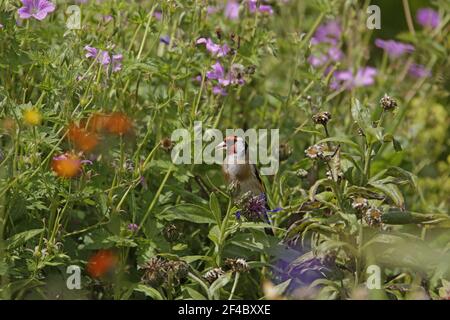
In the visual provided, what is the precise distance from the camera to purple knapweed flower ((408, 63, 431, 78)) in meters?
3.57


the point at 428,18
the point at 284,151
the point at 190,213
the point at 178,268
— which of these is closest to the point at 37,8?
the point at 190,213

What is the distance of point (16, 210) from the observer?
242cm

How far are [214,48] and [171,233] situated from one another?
634 millimetres

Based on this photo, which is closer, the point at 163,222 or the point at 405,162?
the point at 163,222

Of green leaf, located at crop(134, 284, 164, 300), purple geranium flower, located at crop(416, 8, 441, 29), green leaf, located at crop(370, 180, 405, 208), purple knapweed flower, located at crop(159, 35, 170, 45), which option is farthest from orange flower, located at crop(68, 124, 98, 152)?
purple geranium flower, located at crop(416, 8, 441, 29)

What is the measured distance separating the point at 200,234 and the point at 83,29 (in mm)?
822

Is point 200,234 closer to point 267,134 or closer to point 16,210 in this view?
point 267,134

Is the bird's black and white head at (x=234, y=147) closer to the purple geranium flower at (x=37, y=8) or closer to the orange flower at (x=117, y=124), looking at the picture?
the orange flower at (x=117, y=124)

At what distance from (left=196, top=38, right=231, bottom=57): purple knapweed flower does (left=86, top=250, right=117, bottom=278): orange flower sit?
0.74 meters

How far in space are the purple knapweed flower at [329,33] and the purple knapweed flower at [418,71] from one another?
1.20 ft

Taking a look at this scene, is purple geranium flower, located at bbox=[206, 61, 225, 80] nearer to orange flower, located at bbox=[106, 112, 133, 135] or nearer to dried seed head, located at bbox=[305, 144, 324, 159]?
orange flower, located at bbox=[106, 112, 133, 135]

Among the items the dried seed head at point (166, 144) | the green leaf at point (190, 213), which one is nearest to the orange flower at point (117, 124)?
the dried seed head at point (166, 144)
